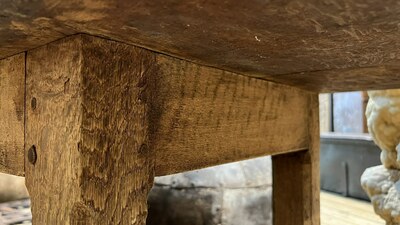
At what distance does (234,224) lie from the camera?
7.43ft

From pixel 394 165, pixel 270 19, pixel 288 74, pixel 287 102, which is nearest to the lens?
pixel 270 19

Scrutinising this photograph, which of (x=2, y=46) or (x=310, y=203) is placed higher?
(x=2, y=46)

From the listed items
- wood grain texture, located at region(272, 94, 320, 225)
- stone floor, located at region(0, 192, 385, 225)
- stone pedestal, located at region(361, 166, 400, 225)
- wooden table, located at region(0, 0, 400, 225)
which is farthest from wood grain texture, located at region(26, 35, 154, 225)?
stone floor, located at region(0, 192, 385, 225)

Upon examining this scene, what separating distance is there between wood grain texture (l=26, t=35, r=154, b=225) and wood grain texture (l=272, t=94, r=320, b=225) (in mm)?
808

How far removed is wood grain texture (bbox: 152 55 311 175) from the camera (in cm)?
71

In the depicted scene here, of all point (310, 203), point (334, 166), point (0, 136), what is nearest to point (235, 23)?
point (0, 136)

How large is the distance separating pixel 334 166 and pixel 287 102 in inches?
152

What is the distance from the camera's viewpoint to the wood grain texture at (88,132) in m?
0.56

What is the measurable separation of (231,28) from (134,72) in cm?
19

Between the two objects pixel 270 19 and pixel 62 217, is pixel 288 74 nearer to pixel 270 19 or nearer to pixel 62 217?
pixel 270 19

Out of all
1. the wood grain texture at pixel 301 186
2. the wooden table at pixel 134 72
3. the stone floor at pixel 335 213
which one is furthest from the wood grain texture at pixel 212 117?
the stone floor at pixel 335 213

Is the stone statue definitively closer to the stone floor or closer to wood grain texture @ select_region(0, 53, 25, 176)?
the stone floor

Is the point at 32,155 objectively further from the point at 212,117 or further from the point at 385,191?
the point at 385,191

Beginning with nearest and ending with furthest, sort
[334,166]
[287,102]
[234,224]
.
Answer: [287,102]
[234,224]
[334,166]
